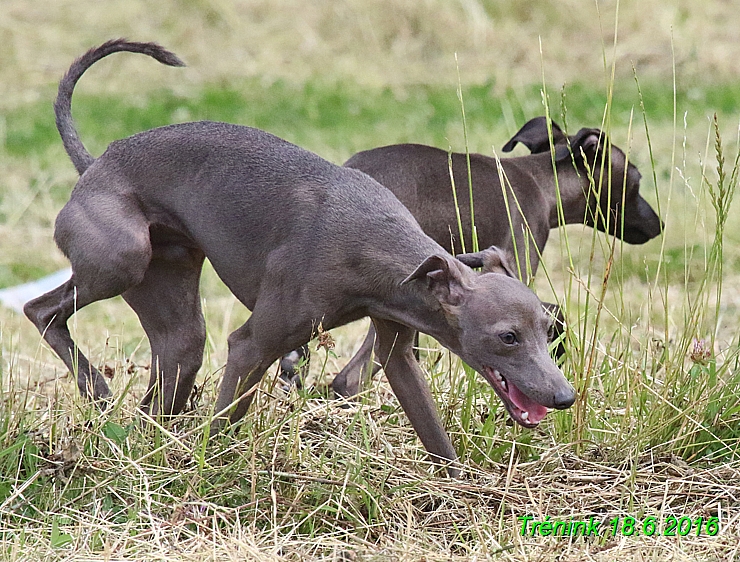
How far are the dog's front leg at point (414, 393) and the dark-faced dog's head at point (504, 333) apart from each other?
39cm

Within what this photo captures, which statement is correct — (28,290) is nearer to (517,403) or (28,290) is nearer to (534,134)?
(534,134)

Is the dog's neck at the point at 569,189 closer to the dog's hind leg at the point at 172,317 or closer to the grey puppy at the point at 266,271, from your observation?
the grey puppy at the point at 266,271

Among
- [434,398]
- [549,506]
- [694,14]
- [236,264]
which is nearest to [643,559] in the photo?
[549,506]

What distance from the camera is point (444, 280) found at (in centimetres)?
363

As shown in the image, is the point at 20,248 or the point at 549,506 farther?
the point at 20,248

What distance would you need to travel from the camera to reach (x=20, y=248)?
8023 mm

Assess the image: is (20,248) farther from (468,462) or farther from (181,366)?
(468,462)

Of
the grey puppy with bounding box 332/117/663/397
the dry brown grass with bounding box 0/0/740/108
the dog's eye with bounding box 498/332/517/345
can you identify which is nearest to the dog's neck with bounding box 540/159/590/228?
the grey puppy with bounding box 332/117/663/397

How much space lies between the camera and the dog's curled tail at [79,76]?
455 centimetres

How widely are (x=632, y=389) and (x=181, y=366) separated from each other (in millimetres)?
1706

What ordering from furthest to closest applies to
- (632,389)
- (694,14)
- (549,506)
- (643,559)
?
(694,14) < (632,389) < (549,506) < (643,559)

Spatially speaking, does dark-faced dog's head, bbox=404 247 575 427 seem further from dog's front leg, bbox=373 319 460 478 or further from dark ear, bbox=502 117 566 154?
dark ear, bbox=502 117 566 154

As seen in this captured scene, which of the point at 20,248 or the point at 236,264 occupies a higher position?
the point at 236,264

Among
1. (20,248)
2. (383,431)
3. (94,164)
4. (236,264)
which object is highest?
(94,164)
